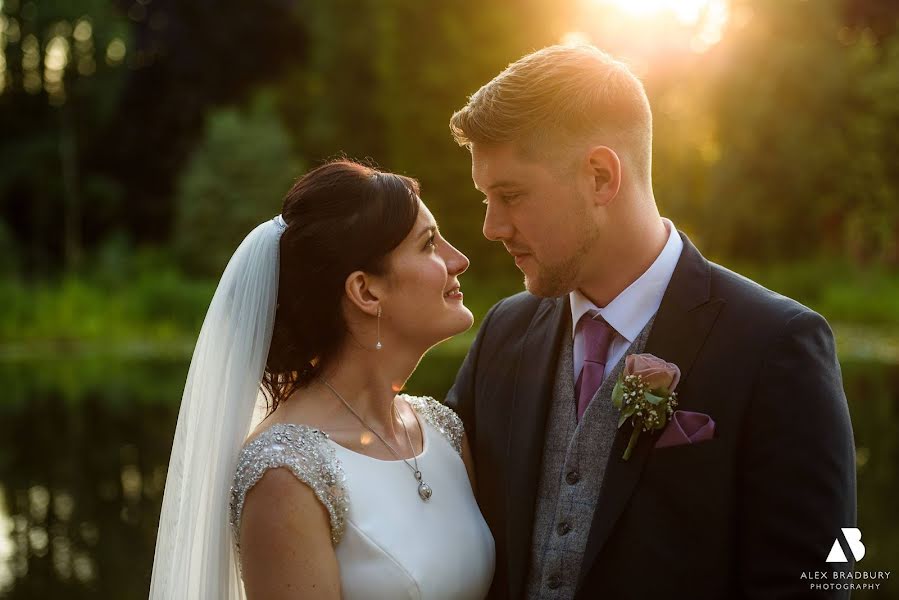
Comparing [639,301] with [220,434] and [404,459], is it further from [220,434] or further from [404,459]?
[220,434]

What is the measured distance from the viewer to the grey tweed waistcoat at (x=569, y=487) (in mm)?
2854

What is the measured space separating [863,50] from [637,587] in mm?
18338

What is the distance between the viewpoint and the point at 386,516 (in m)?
2.98

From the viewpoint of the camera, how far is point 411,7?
2598 centimetres

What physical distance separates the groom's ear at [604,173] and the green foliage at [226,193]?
22631mm

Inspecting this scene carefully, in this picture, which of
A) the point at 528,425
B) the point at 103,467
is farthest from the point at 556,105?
the point at 103,467

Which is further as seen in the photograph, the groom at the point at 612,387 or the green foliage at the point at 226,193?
Result: the green foliage at the point at 226,193

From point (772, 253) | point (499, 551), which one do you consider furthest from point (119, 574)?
point (772, 253)

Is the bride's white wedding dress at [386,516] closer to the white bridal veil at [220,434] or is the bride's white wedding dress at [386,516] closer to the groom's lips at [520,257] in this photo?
the white bridal veil at [220,434]

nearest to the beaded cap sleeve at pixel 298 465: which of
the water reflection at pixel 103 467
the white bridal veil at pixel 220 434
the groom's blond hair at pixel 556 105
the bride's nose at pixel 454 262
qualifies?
the white bridal veil at pixel 220 434

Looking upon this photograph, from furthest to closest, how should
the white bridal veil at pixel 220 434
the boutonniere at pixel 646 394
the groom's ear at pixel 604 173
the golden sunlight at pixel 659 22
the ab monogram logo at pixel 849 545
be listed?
1. the golden sunlight at pixel 659 22
2. the white bridal veil at pixel 220 434
3. the groom's ear at pixel 604 173
4. the boutonniere at pixel 646 394
5. the ab monogram logo at pixel 849 545

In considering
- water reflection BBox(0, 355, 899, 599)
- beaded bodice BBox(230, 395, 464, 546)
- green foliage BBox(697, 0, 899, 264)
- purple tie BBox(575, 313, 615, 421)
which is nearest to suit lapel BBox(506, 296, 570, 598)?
purple tie BBox(575, 313, 615, 421)

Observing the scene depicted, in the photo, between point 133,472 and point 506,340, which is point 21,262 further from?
point 506,340

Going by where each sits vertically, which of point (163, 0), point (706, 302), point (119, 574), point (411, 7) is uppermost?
point (163, 0)
